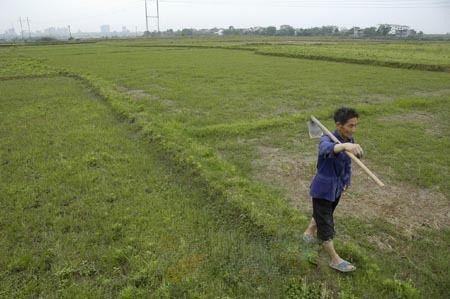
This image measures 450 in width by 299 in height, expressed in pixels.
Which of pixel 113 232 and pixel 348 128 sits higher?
pixel 348 128

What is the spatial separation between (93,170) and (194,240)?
3157 mm

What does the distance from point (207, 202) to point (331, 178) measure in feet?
7.83

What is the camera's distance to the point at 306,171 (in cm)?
691

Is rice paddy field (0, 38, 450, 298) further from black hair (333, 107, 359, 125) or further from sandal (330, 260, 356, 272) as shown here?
black hair (333, 107, 359, 125)

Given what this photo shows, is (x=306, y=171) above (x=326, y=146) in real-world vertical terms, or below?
below

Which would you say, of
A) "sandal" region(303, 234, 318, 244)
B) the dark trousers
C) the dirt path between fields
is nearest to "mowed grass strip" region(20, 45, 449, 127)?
the dirt path between fields

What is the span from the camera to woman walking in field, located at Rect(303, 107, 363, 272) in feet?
12.2

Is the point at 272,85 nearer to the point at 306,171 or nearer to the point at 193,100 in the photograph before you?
the point at 193,100

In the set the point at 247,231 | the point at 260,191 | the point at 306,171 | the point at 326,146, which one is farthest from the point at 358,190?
the point at 326,146

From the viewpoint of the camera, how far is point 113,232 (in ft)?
15.6

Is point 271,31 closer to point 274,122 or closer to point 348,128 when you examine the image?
point 274,122

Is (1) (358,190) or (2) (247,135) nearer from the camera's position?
(1) (358,190)

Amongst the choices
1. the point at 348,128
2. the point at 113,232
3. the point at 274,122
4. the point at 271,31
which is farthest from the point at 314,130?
the point at 271,31

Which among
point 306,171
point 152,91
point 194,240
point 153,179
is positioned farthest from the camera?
point 152,91
